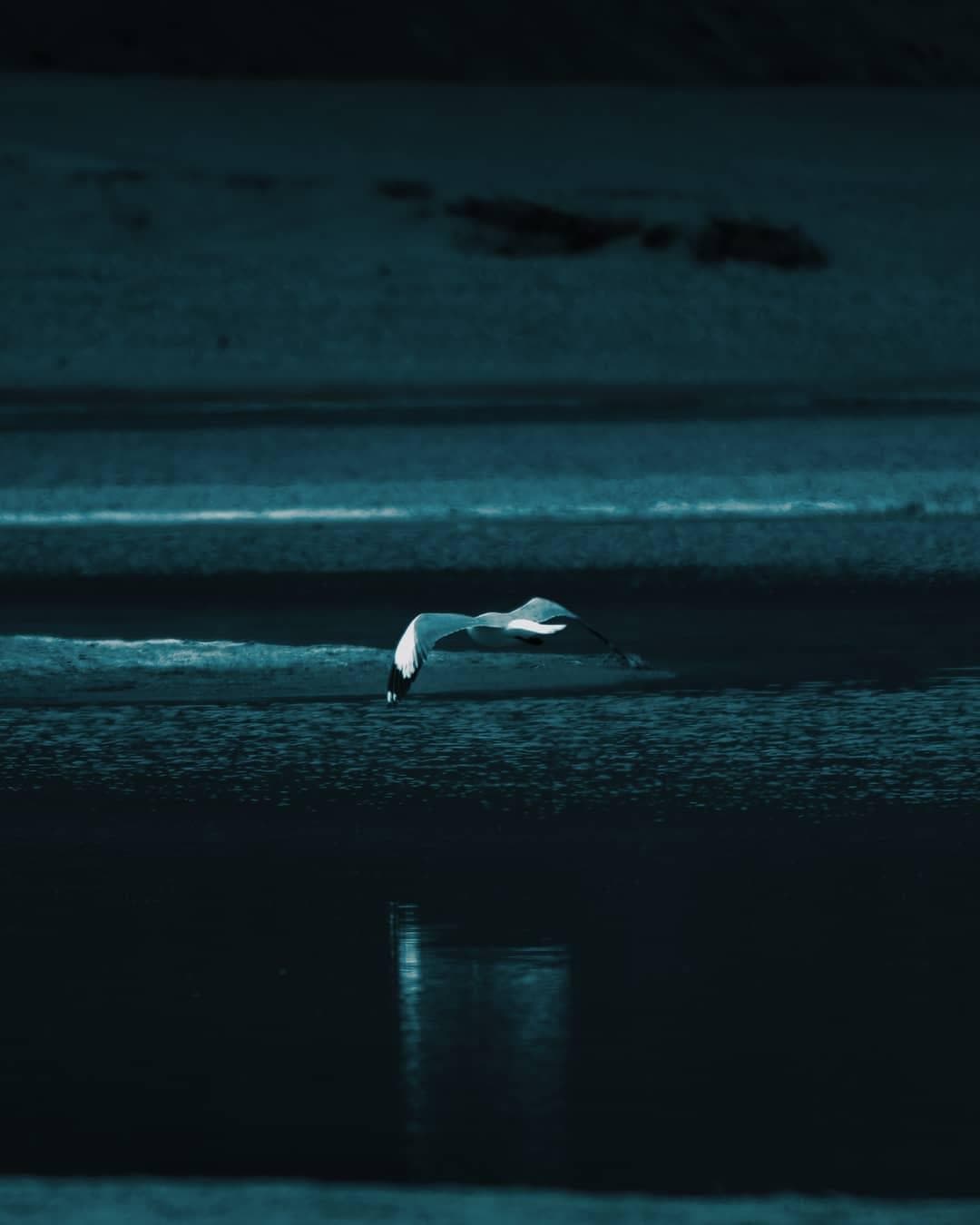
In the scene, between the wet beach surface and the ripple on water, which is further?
the ripple on water

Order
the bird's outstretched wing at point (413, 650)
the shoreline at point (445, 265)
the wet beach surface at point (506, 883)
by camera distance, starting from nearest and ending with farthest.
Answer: the wet beach surface at point (506, 883)
the bird's outstretched wing at point (413, 650)
the shoreline at point (445, 265)

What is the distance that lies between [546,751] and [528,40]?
80.1 meters

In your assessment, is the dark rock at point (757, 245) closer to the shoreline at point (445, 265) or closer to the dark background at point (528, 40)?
the shoreline at point (445, 265)

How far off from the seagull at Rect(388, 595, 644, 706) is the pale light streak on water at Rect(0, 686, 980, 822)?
15 cm

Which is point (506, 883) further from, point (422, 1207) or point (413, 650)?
point (413, 650)

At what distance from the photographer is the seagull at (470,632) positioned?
327 inches

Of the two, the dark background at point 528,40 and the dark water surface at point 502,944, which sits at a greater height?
the dark background at point 528,40

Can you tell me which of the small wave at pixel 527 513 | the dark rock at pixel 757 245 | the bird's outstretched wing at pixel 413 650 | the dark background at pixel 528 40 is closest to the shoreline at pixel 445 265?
the dark rock at pixel 757 245

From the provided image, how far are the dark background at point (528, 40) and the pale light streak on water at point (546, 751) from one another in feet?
223

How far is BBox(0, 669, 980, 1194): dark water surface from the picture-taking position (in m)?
4.45

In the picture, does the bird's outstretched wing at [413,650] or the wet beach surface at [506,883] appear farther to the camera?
the bird's outstretched wing at [413,650]

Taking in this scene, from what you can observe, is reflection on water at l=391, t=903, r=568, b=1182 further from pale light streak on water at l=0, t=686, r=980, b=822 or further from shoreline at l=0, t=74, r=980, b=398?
shoreline at l=0, t=74, r=980, b=398

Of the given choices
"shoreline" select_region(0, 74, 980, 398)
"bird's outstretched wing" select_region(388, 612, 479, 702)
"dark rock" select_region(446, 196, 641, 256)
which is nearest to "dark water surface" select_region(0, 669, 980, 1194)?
"bird's outstretched wing" select_region(388, 612, 479, 702)

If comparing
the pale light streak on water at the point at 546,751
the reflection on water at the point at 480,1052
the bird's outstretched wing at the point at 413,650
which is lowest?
the reflection on water at the point at 480,1052
